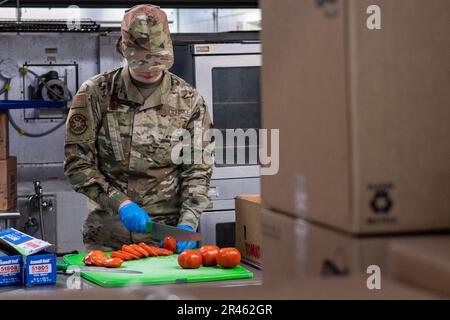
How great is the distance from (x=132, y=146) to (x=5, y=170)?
3.42 ft

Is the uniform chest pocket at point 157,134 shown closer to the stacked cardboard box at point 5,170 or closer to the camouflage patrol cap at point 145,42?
the camouflage patrol cap at point 145,42

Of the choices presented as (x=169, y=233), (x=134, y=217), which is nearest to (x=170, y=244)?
(x=169, y=233)

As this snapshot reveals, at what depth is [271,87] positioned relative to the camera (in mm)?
1216

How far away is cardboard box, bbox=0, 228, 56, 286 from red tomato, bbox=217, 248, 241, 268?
582mm

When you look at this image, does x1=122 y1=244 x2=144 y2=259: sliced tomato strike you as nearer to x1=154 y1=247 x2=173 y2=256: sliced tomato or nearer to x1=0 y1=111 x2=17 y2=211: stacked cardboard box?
x1=154 y1=247 x2=173 y2=256: sliced tomato

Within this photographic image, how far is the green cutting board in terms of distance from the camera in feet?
8.31

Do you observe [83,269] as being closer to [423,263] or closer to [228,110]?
[423,263]

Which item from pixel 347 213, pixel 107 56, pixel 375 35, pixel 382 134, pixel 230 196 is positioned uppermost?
pixel 107 56

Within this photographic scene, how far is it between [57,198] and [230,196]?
103cm

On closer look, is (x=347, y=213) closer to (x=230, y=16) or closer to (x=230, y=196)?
(x=230, y=196)

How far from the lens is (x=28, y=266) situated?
2.51 meters

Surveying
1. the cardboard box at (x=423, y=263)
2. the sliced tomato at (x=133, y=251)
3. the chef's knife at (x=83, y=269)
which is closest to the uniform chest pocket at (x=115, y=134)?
the sliced tomato at (x=133, y=251)

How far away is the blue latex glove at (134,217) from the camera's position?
3.02 meters

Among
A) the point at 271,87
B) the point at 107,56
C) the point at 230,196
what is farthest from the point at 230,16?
the point at 271,87
